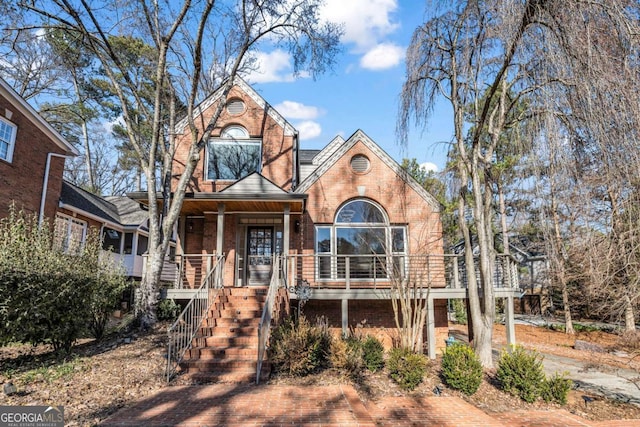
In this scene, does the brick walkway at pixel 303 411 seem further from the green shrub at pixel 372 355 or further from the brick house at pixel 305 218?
the brick house at pixel 305 218

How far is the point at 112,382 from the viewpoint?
257 inches

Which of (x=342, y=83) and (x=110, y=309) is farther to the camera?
(x=342, y=83)

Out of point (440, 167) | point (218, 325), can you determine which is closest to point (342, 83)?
point (440, 167)

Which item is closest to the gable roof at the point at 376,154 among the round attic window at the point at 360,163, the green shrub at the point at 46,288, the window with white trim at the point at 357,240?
the round attic window at the point at 360,163

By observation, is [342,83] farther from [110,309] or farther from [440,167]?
[110,309]

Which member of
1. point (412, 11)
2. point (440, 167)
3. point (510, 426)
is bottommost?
point (510, 426)

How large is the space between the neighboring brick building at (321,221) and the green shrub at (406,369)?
3933mm

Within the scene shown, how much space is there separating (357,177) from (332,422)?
8.70m

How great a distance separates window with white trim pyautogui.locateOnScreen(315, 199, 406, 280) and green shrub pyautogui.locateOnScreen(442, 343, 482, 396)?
4800mm

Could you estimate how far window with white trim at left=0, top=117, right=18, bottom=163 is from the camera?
12.0m

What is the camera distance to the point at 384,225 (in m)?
12.4

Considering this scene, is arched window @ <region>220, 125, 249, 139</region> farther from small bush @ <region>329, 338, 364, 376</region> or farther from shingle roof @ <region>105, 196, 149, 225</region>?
shingle roof @ <region>105, 196, 149, 225</region>

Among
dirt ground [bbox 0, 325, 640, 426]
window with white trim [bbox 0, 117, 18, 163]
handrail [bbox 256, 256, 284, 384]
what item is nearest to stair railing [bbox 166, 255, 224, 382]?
dirt ground [bbox 0, 325, 640, 426]

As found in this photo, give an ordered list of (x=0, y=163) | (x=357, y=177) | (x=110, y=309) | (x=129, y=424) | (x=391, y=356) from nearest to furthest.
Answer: (x=129, y=424) < (x=391, y=356) < (x=110, y=309) < (x=0, y=163) < (x=357, y=177)
